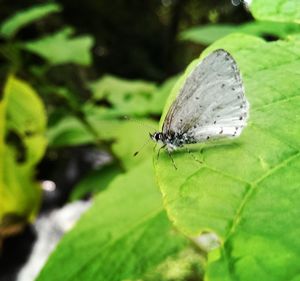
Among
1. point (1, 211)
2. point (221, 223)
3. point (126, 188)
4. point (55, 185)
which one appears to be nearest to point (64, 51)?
point (1, 211)

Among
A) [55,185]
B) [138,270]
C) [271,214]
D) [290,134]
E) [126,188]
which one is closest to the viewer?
[271,214]

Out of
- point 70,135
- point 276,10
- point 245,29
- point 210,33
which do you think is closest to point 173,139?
point 276,10

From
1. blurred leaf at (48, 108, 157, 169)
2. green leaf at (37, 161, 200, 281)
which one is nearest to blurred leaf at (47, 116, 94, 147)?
blurred leaf at (48, 108, 157, 169)

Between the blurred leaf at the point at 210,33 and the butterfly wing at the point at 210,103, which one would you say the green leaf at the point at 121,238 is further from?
the blurred leaf at the point at 210,33

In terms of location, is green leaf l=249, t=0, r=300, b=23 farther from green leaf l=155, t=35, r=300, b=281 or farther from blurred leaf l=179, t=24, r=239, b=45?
blurred leaf l=179, t=24, r=239, b=45

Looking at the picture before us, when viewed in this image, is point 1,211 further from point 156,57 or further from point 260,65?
point 156,57
